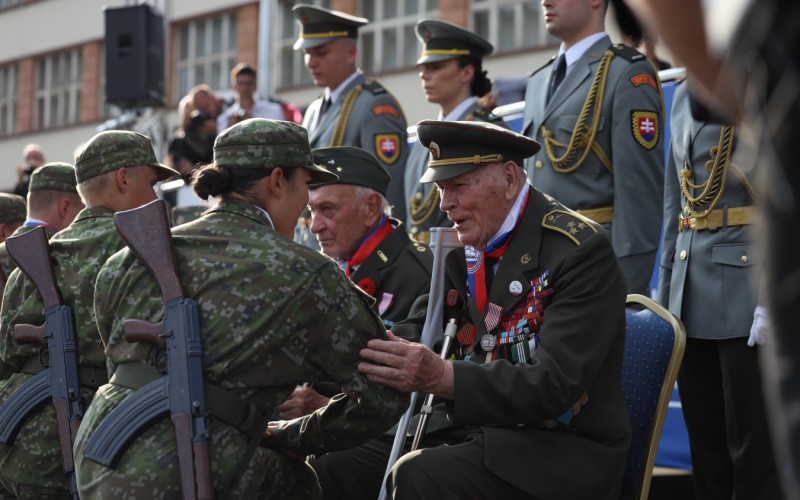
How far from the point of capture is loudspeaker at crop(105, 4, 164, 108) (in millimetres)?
10945

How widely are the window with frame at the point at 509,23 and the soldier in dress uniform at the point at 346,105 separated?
40.4ft

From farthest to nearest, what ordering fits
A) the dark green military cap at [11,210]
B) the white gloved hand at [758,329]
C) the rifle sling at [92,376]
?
the dark green military cap at [11,210] < the rifle sling at [92,376] < the white gloved hand at [758,329]

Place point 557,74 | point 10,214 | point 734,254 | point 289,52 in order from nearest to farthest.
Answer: point 734,254
point 557,74
point 10,214
point 289,52

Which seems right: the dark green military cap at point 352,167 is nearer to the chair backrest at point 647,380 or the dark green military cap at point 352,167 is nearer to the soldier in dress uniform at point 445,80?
the soldier in dress uniform at point 445,80

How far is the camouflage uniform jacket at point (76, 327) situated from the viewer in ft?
13.8

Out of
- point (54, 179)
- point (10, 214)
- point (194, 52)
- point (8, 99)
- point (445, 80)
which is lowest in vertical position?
point (8, 99)

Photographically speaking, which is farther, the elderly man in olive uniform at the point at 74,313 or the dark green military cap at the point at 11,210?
the dark green military cap at the point at 11,210

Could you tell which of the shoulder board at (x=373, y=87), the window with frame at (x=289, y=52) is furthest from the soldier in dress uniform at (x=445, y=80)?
the window with frame at (x=289, y=52)

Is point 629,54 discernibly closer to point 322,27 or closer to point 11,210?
point 322,27

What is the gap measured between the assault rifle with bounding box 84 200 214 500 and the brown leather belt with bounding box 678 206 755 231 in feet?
6.60

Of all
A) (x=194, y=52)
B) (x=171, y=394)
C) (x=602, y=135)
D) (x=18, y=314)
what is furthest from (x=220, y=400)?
(x=194, y=52)

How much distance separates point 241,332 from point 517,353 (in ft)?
2.76

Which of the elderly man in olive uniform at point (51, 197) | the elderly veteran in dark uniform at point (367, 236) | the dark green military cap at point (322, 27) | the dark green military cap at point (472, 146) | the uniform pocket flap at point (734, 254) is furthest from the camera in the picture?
the dark green military cap at point (322, 27)

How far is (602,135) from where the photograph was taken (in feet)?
15.8
